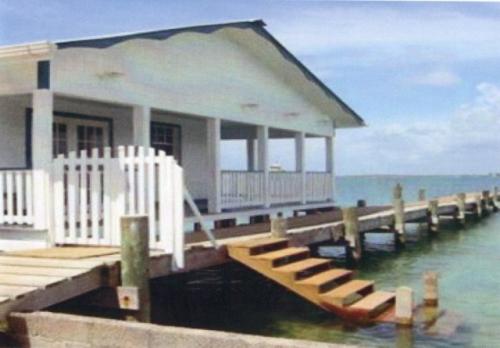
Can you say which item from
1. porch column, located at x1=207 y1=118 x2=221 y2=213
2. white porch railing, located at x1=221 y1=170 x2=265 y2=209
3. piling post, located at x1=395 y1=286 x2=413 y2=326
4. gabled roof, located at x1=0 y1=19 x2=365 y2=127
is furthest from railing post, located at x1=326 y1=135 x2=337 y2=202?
piling post, located at x1=395 y1=286 x2=413 y2=326

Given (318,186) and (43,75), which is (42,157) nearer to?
(43,75)

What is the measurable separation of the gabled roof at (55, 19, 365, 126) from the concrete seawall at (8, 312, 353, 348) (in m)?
4.68

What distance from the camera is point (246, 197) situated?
15.2m

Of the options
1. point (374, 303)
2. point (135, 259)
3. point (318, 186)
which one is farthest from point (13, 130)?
point (318, 186)

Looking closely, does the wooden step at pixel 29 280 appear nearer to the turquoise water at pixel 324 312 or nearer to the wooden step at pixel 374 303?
the turquoise water at pixel 324 312

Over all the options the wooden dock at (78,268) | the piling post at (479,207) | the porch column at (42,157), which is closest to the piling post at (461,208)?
the piling post at (479,207)

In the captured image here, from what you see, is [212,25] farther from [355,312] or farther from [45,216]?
[355,312]

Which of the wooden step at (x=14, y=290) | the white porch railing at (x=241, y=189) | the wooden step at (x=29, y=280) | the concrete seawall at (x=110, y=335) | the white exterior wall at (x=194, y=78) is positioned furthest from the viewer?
the white porch railing at (x=241, y=189)

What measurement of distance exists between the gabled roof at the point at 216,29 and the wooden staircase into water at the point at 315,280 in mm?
3714

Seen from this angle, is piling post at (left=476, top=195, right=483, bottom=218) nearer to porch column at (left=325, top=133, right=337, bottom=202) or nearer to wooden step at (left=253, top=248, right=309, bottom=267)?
porch column at (left=325, top=133, right=337, bottom=202)

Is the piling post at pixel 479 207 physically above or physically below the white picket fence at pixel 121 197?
below

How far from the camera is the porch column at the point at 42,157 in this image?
8.84 m

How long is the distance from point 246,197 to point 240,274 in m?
3.35

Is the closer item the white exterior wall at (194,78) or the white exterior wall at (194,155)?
the white exterior wall at (194,78)
